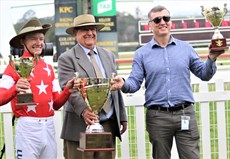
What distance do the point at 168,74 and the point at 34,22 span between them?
3.94ft

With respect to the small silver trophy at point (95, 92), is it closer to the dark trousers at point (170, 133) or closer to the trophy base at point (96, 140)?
the trophy base at point (96, 140)

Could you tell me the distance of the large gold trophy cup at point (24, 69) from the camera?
15.2ft

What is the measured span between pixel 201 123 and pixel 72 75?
84.7 inches

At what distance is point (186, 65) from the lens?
17.3 ft

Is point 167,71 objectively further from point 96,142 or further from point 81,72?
point 96,142

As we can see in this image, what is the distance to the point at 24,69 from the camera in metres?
4.70

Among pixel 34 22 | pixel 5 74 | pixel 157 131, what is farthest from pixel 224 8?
pixel 5 74

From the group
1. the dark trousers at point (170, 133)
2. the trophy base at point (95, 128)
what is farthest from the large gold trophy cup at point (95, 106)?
the dark trousers at point (170, 133)

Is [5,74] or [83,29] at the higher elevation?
[83,29]

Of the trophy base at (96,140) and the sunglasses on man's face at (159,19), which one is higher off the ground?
the sunglasses on man's face at (159,19)

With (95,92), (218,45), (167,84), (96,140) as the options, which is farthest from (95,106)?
(218,45)

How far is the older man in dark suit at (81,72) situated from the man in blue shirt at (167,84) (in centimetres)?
23

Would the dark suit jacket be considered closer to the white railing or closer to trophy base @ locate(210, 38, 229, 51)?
trophy base @ locate(210, 38, 229, 51)

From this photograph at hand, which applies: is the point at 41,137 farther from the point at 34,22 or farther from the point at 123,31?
the point at 123,31
